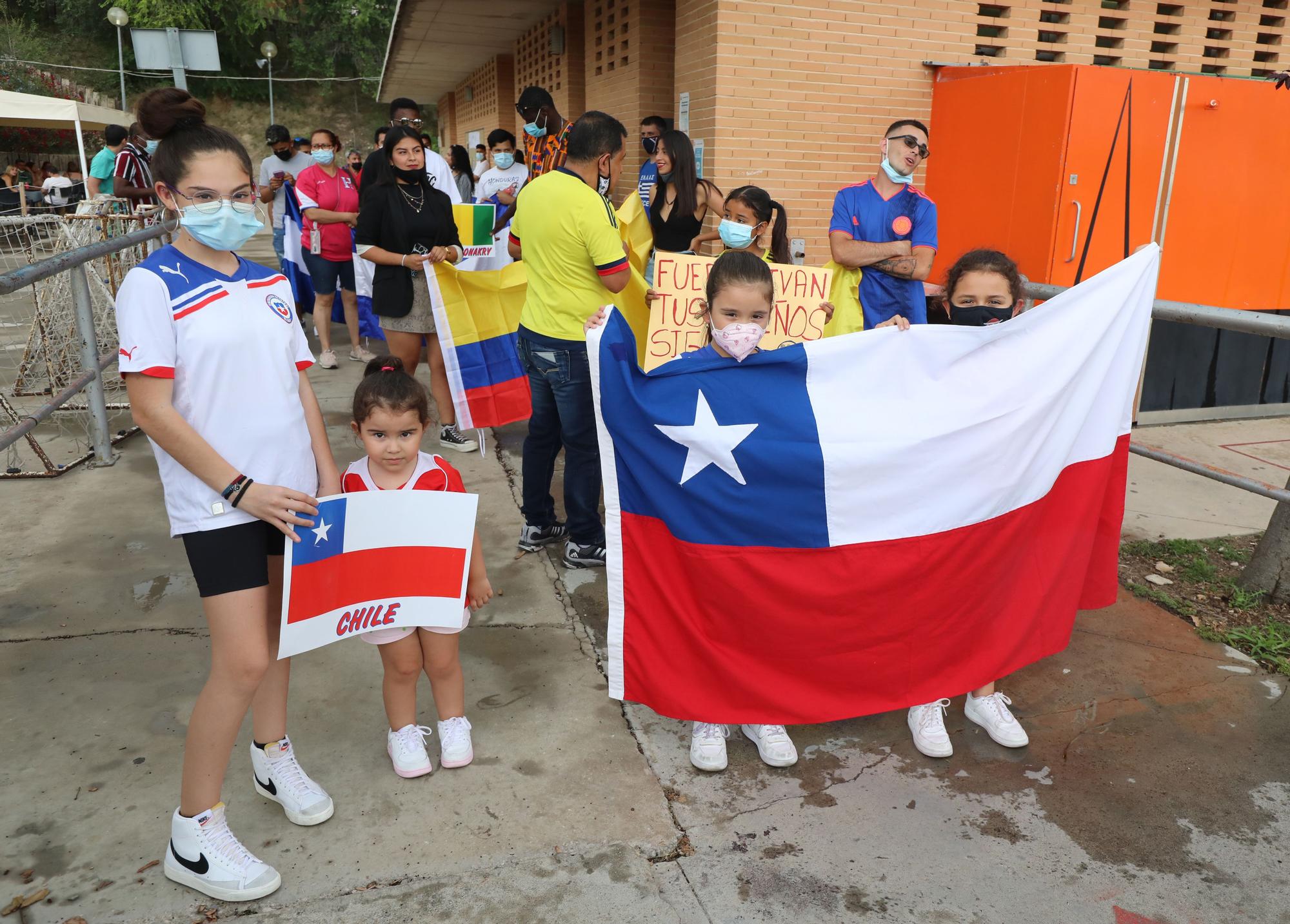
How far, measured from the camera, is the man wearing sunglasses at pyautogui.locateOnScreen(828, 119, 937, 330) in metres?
4.13

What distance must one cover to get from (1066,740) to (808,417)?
1.39m

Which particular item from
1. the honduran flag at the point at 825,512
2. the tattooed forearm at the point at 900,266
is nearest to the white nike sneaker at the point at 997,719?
the honduran flag at the point at 825,512

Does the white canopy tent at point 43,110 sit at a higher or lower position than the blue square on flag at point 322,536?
higher

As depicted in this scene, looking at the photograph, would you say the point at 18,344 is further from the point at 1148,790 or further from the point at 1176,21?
the point at 1176,21

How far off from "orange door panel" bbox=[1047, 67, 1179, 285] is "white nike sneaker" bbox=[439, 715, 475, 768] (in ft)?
18.1

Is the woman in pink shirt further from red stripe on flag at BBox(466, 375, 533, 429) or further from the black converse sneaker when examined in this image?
red stripe on flag at BBox(466, 375, 533, 429)

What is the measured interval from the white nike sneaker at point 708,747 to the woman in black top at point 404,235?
325cm

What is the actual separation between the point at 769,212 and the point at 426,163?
8.96 feet

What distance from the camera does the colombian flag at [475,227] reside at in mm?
6195

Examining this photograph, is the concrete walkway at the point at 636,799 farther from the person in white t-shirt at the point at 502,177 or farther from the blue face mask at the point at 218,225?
the person in white t-shirt at the point at 502,177

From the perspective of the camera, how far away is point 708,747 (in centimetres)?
291

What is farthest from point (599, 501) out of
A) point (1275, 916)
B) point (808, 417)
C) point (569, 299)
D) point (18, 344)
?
point (18, 344)

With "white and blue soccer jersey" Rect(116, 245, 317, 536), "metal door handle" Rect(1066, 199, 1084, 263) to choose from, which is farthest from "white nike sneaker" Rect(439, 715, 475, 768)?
"metal door handle" Rect(1066, 199, 1084, 263)

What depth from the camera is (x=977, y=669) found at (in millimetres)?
3016
